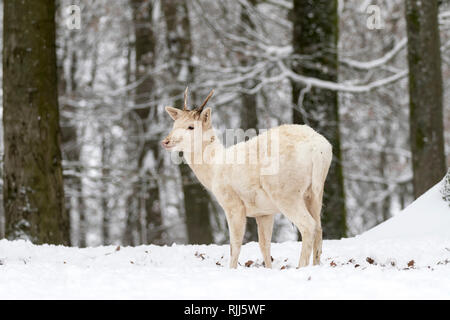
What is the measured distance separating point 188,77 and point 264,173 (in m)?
8.95

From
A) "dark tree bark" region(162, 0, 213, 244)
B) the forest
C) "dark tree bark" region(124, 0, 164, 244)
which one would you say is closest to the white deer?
the forest

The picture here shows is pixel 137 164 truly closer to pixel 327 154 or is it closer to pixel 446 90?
pixel 446 90

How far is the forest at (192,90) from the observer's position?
923cm

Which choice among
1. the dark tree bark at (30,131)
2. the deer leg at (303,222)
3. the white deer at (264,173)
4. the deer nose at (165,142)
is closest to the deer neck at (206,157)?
the white deer at (264,173)

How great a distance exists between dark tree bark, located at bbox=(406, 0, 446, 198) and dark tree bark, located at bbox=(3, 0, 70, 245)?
5.94 m

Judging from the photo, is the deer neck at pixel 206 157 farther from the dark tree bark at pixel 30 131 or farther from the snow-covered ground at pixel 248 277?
the dark tree bark at pixel 30 131

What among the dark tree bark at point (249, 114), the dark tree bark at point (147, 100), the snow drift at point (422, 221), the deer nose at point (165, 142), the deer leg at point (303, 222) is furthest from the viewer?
the dark tree bark at point (147, 100)

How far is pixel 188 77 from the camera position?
48.3ft

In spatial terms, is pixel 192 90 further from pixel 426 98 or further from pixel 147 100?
pixel 426 98

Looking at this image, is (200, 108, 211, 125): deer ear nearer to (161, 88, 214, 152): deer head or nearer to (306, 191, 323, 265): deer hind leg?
(161, 88, 214, 152): deer head

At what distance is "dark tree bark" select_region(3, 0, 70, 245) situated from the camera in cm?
910

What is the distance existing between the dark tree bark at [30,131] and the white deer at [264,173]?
314 cm

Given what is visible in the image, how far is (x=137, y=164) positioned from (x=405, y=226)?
10180 millimetres
